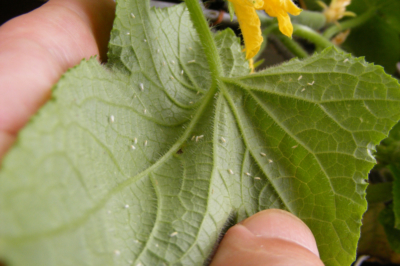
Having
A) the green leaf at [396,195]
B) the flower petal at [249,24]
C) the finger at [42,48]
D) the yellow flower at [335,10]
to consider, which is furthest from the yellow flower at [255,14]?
the yellow flower at [335,10]

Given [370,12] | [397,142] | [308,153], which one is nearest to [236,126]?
[308,153]

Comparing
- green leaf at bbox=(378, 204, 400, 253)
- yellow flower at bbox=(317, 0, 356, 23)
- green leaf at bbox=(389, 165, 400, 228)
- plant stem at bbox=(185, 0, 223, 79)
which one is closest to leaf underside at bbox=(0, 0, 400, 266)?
plant stem at bbox=(185, 0, 223, 79)

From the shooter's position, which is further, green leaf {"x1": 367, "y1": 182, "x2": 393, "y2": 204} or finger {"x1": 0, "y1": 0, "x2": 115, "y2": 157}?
green leaf {"x1": 367, "y1": 182, "x2": 393, "y2": 204}

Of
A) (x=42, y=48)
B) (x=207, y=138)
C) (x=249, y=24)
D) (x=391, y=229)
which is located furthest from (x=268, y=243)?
(x=391, y=229)

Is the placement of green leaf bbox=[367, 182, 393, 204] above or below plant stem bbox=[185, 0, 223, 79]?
below

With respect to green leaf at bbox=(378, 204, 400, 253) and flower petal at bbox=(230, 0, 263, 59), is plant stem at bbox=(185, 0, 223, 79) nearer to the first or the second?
flower petal at bbox=(230, 0, 263, 59)

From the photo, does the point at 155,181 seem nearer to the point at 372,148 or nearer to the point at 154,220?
the point at 154,220
